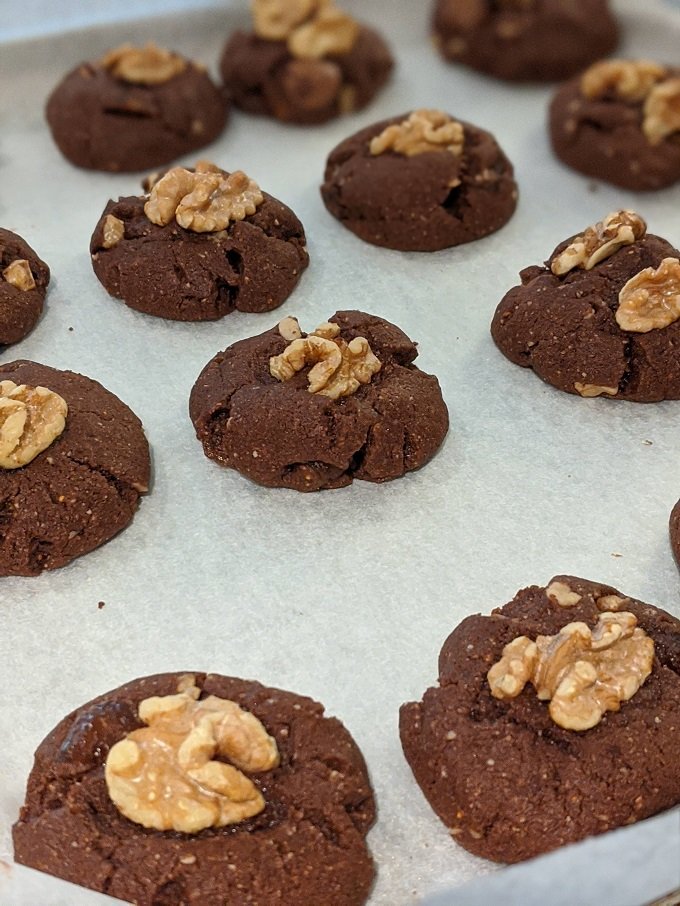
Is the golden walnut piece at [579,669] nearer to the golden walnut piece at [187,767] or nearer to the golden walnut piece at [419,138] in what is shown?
the golden walnut piece at [187,767]

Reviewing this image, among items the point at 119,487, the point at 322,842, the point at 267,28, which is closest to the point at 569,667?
the point at 322,842

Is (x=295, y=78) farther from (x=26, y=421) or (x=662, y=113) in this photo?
(x=26, y=421)

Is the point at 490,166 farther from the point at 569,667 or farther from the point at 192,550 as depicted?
the point at 569,667

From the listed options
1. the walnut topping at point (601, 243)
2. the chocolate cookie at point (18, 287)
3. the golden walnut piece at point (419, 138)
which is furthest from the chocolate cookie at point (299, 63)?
the walnut topping at point (601, 243)

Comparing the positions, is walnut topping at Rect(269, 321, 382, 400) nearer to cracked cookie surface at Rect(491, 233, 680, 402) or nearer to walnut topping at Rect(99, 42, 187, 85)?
cracked cookie surface at Rect(491, 233, 680, 402)

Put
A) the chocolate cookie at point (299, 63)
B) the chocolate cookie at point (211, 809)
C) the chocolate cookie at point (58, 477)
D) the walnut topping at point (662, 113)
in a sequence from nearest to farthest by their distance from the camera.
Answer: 1. the chocolate cookie at point (211, 809)
2. the chocolate cookie at point (58, 477)
3. the walnut topping at point (662, 113)
4. the chocolate cookie at point (299, 63)

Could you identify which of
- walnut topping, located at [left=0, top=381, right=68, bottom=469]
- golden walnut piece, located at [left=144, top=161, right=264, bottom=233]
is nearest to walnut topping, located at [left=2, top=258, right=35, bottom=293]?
golden walnut piece, located at [left=144, top=161, right=264, bottom=233]
